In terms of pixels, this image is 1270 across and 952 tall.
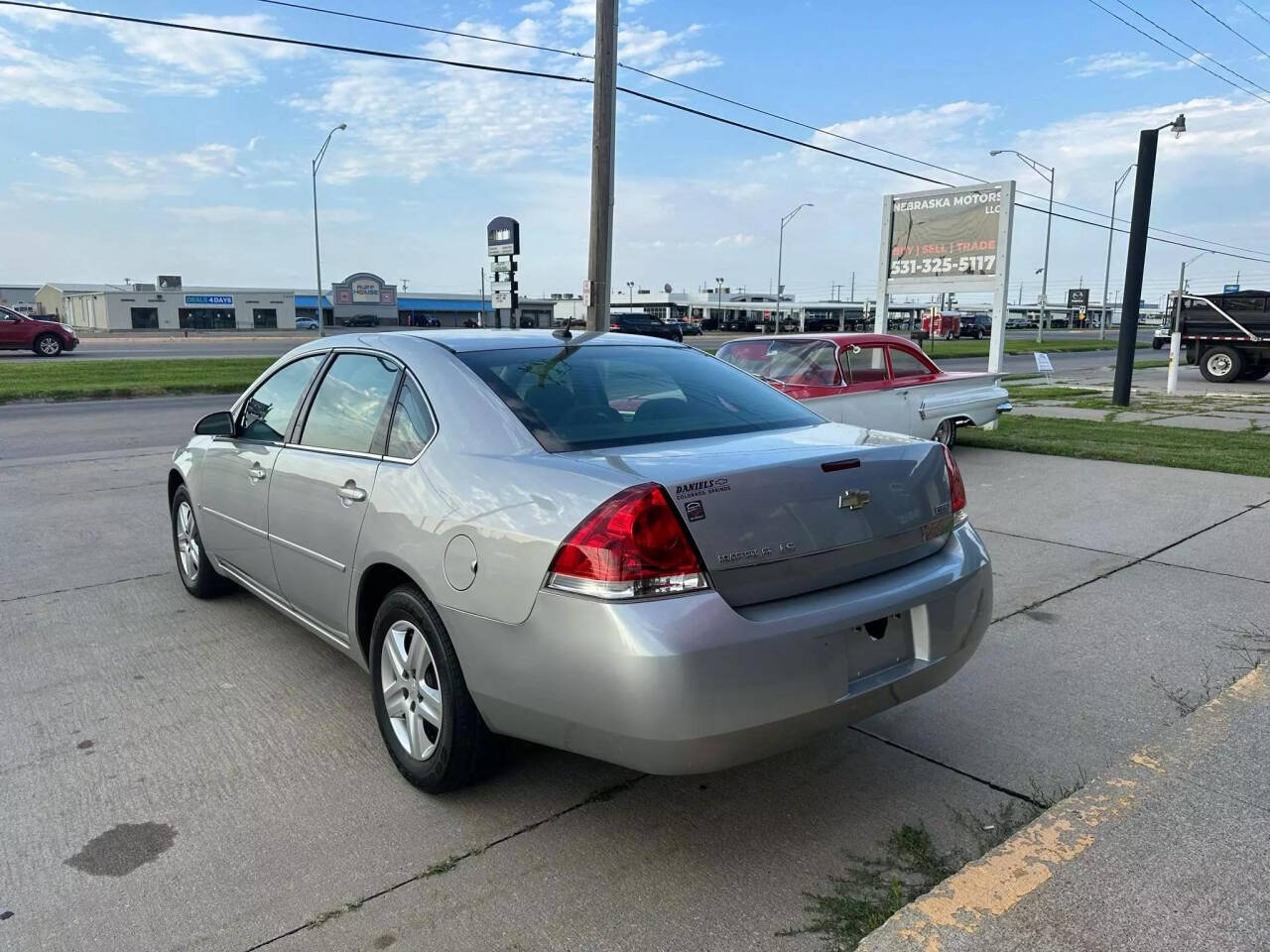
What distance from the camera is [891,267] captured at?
17.2m

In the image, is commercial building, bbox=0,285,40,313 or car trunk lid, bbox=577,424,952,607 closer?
car trunk lid, bbox=577,424,952,607

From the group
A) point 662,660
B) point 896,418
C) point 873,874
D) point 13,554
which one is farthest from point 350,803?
point 896,418

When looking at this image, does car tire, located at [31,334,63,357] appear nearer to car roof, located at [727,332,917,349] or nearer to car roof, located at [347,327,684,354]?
car roof, located at [727,332,917,349]

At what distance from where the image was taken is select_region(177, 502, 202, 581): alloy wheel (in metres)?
5.23

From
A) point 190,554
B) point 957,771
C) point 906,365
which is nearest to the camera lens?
point 957,771

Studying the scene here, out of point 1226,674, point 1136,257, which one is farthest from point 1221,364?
point 1226,674

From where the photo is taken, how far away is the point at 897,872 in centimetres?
271

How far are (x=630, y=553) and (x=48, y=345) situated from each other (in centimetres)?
3252

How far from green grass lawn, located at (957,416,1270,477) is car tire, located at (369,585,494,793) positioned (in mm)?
8912

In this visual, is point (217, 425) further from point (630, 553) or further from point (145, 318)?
point (145, 318)

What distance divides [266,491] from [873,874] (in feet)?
9.72

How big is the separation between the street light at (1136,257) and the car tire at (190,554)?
49.6ft

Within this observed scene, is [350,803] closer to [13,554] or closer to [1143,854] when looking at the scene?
[1143,854]

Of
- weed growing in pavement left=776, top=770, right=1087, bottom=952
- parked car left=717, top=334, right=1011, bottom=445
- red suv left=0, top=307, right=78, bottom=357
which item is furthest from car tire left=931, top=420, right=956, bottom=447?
red suv left=0, top=307, right=78, bottom=357
